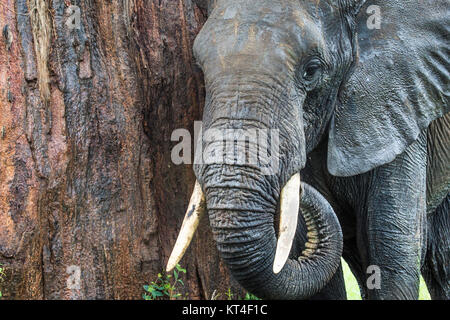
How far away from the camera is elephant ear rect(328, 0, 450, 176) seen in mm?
3680

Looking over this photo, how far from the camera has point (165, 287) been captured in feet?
13.4

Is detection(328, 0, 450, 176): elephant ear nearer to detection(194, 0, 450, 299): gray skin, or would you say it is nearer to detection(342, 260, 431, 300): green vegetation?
detection(194, 0, 450, 299): gray skin

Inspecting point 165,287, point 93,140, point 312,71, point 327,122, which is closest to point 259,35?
point 312,71

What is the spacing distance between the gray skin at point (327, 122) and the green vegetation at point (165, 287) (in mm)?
742

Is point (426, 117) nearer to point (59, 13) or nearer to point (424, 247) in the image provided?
point (424, 247)

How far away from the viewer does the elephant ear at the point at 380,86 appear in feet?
12.1

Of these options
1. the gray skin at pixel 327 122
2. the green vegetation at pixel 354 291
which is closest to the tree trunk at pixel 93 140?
the gray skin at pixel 327 122

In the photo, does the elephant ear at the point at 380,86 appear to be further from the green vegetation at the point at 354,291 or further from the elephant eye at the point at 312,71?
the green vegetation at the point at 354,291

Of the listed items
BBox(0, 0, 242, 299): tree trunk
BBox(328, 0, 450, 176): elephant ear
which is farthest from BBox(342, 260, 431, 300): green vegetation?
BBox(328, 0, 450, 176): elephant ear

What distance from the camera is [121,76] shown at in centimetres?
388

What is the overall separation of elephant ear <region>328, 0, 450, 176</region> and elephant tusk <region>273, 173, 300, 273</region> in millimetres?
455

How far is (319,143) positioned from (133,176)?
1.07 m

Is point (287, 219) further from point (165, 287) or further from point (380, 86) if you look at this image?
point (165, 287)
